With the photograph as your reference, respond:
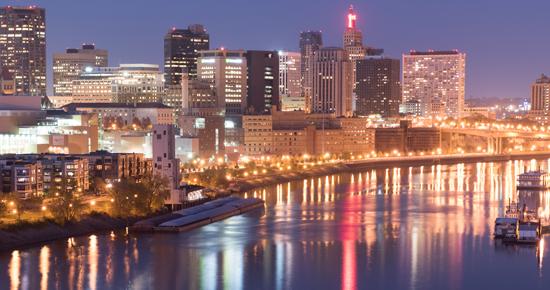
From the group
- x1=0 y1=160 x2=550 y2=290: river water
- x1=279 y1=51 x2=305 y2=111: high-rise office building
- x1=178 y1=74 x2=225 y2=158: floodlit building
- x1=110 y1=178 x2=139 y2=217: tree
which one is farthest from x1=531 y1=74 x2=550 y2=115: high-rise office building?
x1=110 y1=178 x2=139 y2=217: tree

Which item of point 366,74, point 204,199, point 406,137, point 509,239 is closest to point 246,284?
point 509,239

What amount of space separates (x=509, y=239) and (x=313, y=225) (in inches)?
119

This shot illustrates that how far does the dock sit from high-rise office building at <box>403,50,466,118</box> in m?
43.5

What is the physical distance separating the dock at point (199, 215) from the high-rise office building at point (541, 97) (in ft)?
138

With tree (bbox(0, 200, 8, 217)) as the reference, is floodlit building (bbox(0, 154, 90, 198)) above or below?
above

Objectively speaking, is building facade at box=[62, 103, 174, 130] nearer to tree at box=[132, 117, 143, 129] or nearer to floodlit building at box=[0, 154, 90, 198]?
tree at box=[132, 117, 143, 129]

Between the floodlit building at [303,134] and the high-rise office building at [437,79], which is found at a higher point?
the high-rise office building at [437,79]


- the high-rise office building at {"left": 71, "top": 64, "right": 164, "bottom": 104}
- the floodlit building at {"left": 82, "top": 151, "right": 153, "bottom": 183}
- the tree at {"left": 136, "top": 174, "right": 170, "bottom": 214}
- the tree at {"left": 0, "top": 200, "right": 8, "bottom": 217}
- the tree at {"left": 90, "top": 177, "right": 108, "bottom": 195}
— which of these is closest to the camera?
the tree at {"left": 0, "top": 200, "right": 8, "bottom": 217}

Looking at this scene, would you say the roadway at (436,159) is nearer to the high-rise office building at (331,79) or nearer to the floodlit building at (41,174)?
the high-rise office building at (331,79)

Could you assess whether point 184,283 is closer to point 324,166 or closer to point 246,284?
point 246,284

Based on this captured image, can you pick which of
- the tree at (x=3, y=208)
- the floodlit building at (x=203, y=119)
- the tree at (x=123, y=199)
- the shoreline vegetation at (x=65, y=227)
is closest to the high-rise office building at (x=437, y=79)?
the floodlit building at (x=203, y=119)

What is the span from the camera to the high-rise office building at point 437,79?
2392 inches

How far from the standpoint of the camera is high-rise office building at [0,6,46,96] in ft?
125

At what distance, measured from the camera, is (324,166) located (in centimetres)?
2794
